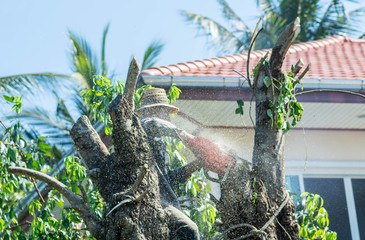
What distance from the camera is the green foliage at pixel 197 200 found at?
5.20 metres

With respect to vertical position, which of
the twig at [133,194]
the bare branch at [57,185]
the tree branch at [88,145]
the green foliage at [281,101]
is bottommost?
the twig at [133,194]

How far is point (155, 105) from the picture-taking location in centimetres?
552

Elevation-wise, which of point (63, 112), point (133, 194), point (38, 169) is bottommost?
point (133, 194)

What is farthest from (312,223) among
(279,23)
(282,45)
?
(279,23)

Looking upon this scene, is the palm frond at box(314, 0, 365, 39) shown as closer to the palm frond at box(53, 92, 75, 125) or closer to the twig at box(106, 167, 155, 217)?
the palm frond at box(53, 92, 75, 125)

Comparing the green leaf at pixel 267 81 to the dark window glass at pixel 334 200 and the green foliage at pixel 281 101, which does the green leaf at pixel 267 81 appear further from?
the dark window glass at pixel 334 200

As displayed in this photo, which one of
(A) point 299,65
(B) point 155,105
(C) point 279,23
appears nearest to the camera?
(A) point 299,65


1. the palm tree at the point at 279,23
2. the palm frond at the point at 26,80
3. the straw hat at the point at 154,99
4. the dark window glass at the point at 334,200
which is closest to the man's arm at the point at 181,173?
the straw hat at the point at 154,99

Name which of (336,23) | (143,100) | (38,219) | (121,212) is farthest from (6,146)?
(336,23)

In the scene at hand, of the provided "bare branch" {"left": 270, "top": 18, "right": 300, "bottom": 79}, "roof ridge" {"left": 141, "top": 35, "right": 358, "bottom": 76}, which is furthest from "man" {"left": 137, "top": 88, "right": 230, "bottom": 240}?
"roof ridge" {"left": 141, "top": 35, "right": 358, "bottom": 76}

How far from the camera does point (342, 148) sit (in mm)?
8422

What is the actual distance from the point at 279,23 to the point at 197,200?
1909cm

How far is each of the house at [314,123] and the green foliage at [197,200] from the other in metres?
1.69

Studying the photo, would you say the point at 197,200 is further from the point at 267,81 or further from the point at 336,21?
the point at 336,21
